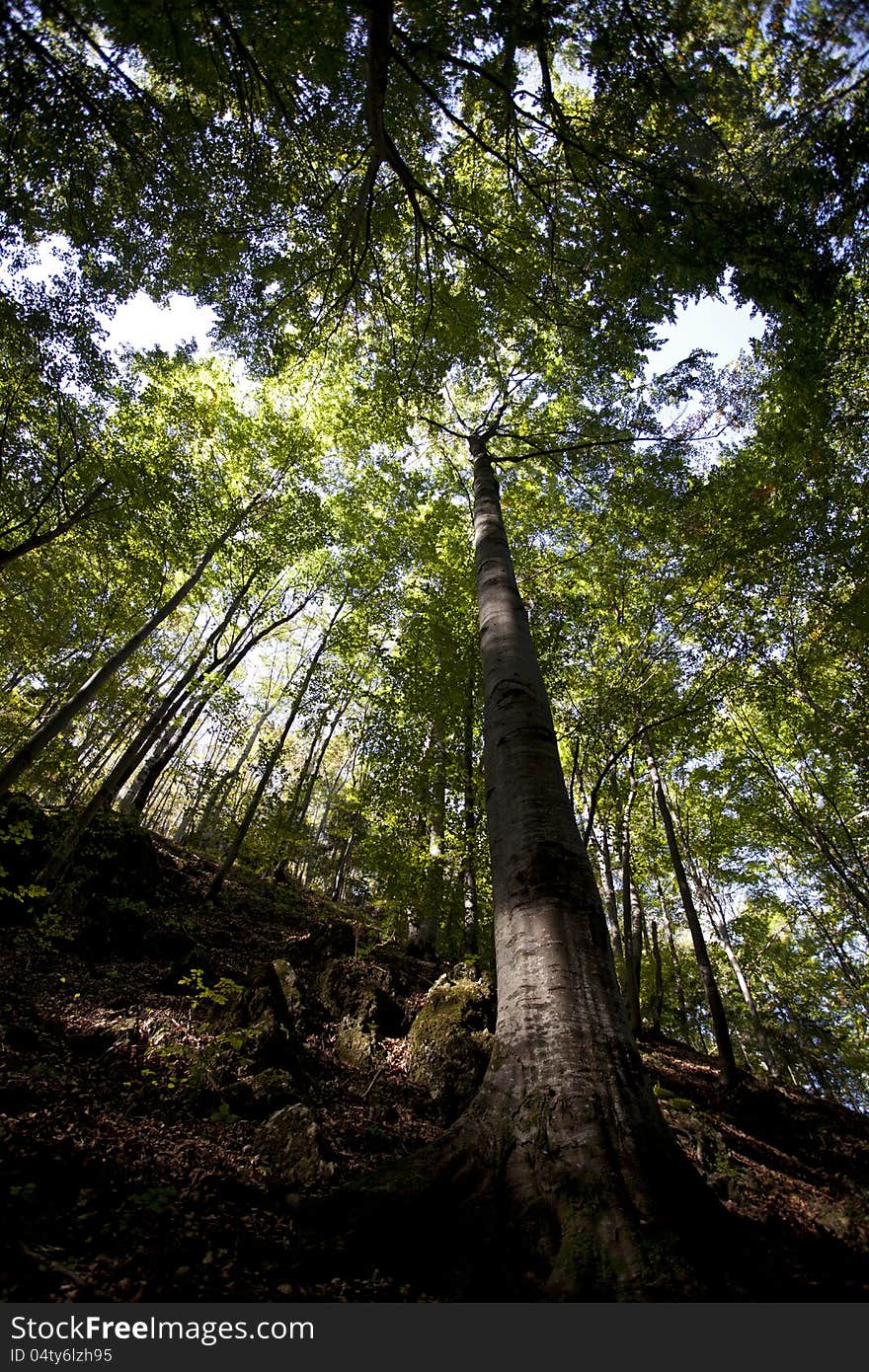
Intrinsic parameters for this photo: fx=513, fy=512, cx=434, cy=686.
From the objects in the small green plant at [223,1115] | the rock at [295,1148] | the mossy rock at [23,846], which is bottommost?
the rock at [295,1148]

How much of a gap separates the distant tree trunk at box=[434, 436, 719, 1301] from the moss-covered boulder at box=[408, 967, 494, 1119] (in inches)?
142

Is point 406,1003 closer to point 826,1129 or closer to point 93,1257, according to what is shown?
point 93,1257

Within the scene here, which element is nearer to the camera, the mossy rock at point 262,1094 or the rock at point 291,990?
the mossy rock at point 262,1094

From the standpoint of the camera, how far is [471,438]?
6.80 m

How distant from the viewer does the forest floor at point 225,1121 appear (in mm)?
1597

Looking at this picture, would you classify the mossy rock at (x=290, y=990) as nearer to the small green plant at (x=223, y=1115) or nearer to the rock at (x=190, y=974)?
the rock at (x=190, y=974)

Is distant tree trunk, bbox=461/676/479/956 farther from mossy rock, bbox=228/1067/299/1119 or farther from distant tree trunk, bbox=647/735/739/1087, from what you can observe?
mossy rock, bbox=228/1067/299/1119

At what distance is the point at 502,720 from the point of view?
2.94 meters

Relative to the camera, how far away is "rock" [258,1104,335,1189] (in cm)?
266

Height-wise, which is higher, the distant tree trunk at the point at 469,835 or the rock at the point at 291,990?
the distant tree trunk at the point at 469,835

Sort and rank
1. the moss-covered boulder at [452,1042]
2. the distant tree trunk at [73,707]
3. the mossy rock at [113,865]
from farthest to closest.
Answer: the mossy rock at [113,865] < the distant tree trunk at [73,707] < the moss-covered boulder at [452,1042]

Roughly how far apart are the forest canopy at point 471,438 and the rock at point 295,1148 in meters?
1.40

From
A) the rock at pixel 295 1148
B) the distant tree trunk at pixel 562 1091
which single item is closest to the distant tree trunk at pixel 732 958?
the rock at pixel 295 1148

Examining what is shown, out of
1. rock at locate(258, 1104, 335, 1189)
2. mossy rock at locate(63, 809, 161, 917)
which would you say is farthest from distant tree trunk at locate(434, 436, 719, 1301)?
mossy rock at locate(63, 809, 161, 917)
